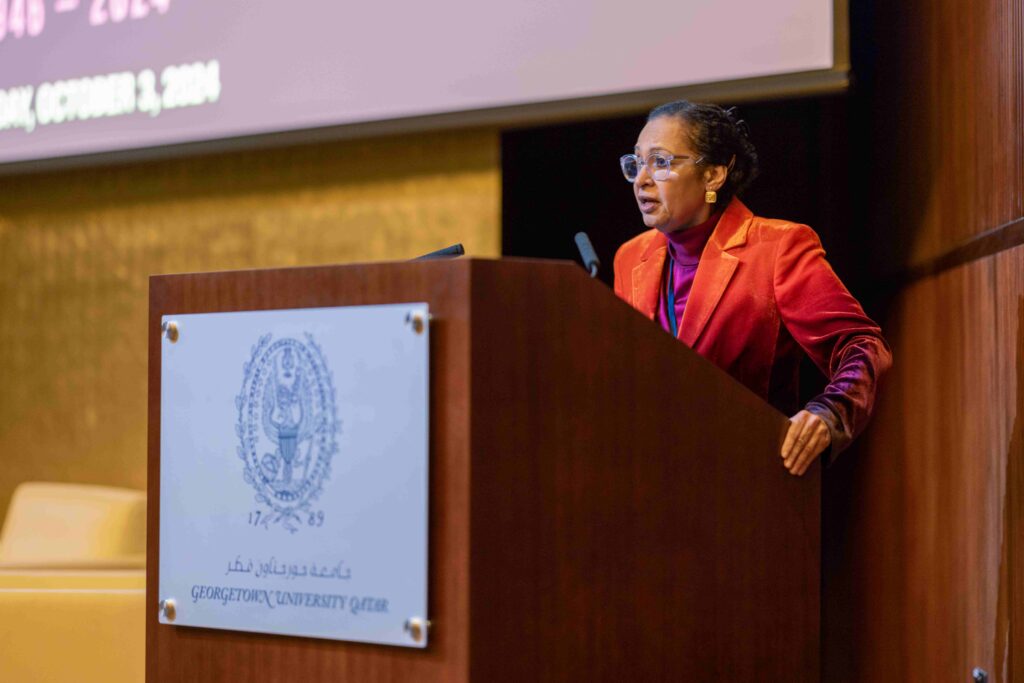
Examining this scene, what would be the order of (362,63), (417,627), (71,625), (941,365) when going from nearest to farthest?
(417,627), (941,365), (71,625), (362,63)

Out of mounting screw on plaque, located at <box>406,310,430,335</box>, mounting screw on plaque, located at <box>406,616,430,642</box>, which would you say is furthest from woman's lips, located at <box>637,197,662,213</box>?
mounting screw on plaque, located at <box>406,616,430,642</box>

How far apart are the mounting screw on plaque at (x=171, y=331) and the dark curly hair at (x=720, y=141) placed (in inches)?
35.9

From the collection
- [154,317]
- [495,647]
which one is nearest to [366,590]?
[495,647]

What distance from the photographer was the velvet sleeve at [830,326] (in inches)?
62.3

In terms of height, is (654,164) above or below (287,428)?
above

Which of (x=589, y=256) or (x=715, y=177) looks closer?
(x=589, y=256)

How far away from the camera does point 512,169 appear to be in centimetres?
349

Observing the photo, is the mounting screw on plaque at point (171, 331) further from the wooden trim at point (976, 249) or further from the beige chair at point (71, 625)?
the beige chair at point (71, 625)

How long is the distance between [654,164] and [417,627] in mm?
959

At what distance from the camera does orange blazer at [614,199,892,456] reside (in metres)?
1.74

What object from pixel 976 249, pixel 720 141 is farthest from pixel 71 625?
pixel 976 249

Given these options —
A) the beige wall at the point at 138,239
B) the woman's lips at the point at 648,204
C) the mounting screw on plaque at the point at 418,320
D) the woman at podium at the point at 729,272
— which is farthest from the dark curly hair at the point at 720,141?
the beige wall at the point at 138,239

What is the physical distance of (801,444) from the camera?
4.69 feet

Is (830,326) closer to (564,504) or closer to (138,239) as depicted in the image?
(564,504)
